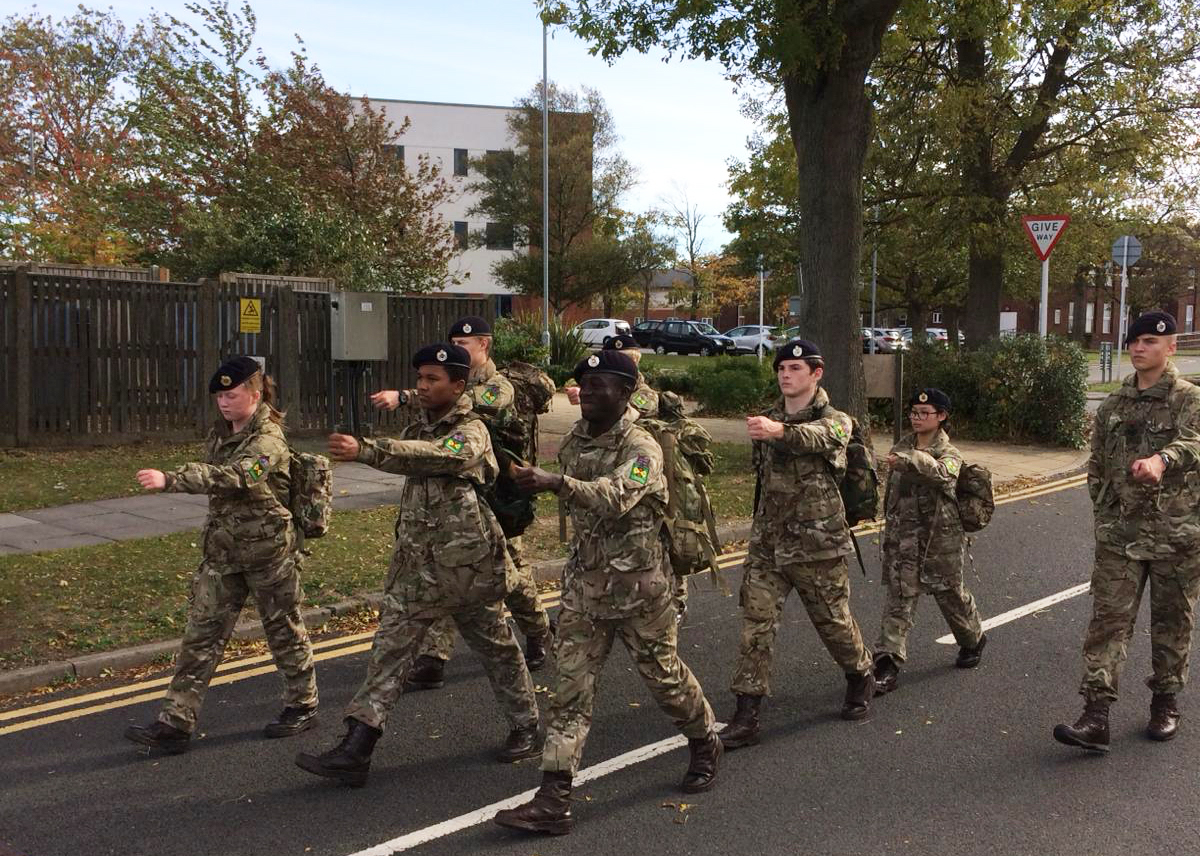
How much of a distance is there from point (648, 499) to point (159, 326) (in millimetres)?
11265

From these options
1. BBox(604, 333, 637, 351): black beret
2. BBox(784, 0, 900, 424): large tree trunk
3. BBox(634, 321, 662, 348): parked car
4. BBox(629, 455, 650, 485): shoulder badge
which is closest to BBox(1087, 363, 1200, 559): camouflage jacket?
BBox(629, 455, 650, 485): shoulder badge

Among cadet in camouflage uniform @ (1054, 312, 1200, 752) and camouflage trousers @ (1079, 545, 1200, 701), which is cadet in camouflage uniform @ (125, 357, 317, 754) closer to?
cadet in camouflage uniform @ (1054, 312, 1200, 752)

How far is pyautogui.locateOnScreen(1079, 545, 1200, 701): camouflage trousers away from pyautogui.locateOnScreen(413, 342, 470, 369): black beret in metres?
3.28

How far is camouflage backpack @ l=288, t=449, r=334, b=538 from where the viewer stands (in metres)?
4.99

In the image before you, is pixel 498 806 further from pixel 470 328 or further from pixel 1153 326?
pixel 1153 326

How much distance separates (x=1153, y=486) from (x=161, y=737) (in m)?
4.82

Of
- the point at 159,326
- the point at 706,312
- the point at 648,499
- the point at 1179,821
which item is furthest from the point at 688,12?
the point at 706,312

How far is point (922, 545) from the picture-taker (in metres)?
5.87

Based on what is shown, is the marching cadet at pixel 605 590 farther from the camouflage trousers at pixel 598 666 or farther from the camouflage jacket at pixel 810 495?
the camouflage jacket at pixel 810 495

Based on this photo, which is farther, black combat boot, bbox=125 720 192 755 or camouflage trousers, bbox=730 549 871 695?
camouflage trousers, bbox=730 549 871 695

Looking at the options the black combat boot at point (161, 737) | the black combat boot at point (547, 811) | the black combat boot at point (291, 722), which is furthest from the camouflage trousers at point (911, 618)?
the black combat boot at point (161, 737)

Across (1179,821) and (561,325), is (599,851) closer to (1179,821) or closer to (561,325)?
(1179,821)

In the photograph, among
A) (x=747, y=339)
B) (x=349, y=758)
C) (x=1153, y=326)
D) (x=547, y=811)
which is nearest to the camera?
(x=547, y=811)

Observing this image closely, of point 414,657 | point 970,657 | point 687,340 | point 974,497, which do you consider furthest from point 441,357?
point 687,340
